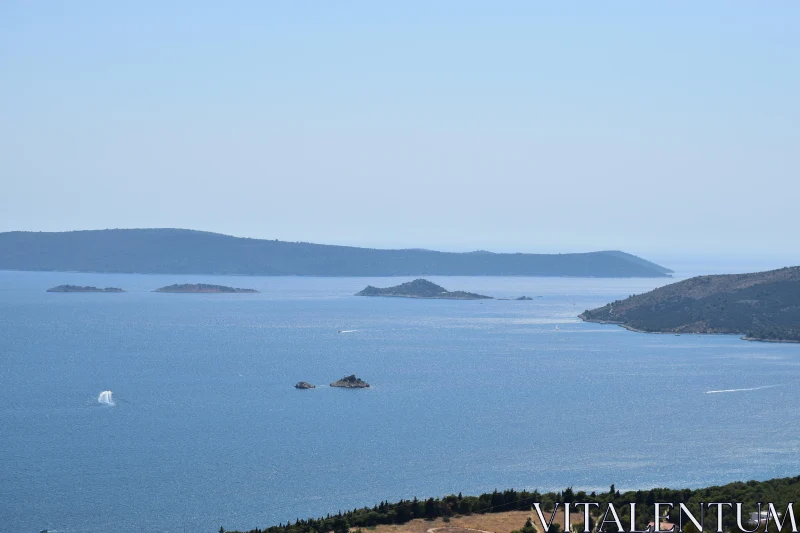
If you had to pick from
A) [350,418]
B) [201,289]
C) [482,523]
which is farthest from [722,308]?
[201,289]

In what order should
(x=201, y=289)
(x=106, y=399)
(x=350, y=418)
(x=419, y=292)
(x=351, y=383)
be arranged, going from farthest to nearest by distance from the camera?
(x=201, y=289)
(x=419, y=292)
(x=351, y=383)
(x=106, y=399)
(x=350, y=418)

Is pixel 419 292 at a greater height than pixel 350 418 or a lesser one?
greater

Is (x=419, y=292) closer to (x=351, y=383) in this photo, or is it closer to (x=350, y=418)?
(x=351, y=383)

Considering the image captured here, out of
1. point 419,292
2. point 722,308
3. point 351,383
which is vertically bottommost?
point 351,383

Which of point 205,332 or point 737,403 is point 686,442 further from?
point 205,332

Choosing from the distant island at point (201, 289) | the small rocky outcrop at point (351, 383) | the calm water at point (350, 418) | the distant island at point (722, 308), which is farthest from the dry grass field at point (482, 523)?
the distant island at point (201, 289)

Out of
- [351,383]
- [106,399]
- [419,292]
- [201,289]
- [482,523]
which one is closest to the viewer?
[482,523]

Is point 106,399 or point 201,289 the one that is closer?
point 106,399
